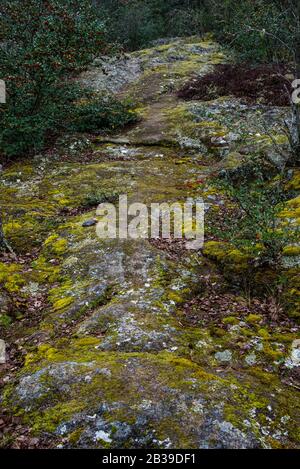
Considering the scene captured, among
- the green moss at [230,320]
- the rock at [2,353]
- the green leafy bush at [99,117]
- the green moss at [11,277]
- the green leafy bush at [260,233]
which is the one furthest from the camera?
the green leafy bush at [99,117]

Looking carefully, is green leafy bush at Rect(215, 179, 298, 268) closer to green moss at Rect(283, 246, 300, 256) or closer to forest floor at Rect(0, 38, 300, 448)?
green moss at Rect(283, 246, 300, 256)

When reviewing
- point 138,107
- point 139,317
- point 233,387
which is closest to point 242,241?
point 139,317

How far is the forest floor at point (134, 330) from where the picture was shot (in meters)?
4.39

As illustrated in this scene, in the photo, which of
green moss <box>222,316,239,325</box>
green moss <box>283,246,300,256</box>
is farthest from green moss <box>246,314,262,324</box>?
green moss <box>283,246,300,256</box>

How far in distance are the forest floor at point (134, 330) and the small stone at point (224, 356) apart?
0.02 metres

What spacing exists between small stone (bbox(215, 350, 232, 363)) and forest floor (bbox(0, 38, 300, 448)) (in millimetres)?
24

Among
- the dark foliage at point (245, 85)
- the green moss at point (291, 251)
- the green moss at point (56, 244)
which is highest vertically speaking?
the dark foliage at point (245, 85)

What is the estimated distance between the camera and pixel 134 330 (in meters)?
5.92

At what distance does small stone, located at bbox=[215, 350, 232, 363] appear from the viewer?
5.57 metres

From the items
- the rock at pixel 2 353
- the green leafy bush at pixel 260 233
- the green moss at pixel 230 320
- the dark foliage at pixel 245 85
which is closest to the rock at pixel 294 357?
the green moss at pixel 230 320

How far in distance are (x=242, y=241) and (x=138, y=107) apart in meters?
12.5

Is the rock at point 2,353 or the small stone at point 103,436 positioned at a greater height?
the small stone at point 103,436

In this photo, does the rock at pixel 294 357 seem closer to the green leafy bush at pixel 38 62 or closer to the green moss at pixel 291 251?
the green moss at pixel 291 251

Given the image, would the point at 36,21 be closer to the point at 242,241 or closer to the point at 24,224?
the point at 24,224
